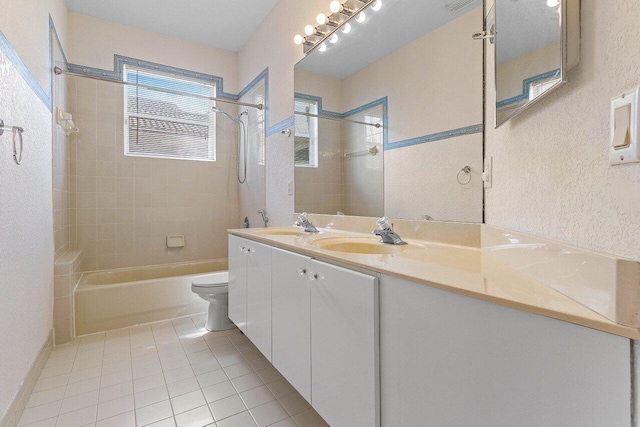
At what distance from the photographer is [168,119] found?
312 cm

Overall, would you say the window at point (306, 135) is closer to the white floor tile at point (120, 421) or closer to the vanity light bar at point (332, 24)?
the vanity light bar at point (332, 24)

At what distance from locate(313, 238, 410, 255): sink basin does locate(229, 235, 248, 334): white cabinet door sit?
0.61 meters

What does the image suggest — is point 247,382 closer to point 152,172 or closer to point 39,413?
point 39,413

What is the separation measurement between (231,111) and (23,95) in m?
2.12

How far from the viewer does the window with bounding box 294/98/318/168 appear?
6.98ft

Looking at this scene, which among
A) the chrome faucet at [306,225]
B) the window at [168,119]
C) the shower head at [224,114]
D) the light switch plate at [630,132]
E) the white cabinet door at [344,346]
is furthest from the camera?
the shower head at [224,114]

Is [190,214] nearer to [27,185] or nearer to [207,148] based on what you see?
[207,148]

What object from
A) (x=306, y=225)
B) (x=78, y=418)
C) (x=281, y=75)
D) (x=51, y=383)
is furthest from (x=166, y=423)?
(x=281, y=75)

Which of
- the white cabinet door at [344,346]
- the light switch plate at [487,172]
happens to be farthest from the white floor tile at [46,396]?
Answer: the light switch plate at [487,172]

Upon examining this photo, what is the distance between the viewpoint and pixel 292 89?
2.33 meters

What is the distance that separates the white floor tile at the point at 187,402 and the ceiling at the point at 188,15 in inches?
117

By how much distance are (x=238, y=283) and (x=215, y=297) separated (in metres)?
0.51

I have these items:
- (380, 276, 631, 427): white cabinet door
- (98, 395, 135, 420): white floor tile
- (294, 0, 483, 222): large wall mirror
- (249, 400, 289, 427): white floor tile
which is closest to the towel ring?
(294, 0, 483, 222): large wall mirror

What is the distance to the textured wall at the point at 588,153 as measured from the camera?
0.46 m
